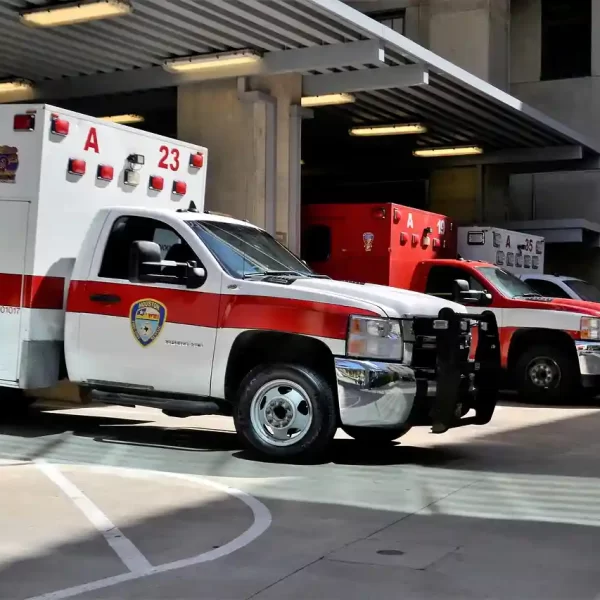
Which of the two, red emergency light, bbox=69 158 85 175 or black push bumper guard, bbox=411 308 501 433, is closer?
black push bumper guard, bbox=411 308 501 433

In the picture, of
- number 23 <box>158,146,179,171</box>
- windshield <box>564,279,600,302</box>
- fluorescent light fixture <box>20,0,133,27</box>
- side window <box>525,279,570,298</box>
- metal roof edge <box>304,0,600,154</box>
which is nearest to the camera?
number 23 <box>158,146,179,171</box>

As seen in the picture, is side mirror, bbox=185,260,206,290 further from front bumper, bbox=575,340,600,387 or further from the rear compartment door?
front bumper, bbox=575,340,600,387

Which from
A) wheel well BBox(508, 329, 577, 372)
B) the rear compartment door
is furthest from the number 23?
wheel well BBox(508, 329, 577, 372)

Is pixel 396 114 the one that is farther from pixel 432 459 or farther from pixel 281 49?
pixel 432 459

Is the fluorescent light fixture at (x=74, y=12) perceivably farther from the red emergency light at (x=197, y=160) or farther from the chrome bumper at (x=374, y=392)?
the chrome bumper at (x=374, y=392)

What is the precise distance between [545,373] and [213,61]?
261 inches

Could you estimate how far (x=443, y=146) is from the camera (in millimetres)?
22734

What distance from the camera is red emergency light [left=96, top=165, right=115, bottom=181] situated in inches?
393

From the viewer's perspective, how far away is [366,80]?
16.3 metres

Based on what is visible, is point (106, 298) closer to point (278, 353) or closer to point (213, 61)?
point (278, 353)

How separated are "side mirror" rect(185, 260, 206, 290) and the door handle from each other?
729 millimetres

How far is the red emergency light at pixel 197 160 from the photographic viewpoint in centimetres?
1122

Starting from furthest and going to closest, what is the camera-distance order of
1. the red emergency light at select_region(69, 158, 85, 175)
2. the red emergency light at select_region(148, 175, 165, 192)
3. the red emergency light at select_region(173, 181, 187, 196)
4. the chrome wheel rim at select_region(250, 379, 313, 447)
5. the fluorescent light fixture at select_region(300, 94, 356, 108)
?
the fluorescent light fixture at select_region(300, 94, 356, 108) < the red emergency light at select_region(173, 181, 187, 196) < the red emergency light at select_region(148, 175, 165, 192) < the red emergency light at select_region(69, 158, 85, 175) < the chrome wheel rim at select_region(250, 379, 313, 447)

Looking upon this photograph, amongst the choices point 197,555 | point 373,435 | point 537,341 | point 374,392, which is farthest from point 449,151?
point 197,555
